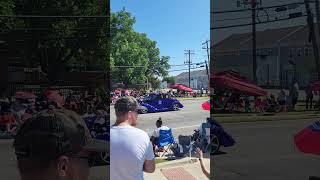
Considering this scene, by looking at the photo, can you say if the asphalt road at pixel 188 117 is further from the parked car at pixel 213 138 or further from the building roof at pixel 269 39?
the building roof at pixel 269 39

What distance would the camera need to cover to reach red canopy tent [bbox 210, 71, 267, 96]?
10.8 feet

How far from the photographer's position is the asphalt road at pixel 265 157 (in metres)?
4.55

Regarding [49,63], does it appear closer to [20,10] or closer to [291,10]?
[20,10]

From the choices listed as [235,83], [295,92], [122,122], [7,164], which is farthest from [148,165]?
[7,164]

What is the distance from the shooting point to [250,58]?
3.80 metres

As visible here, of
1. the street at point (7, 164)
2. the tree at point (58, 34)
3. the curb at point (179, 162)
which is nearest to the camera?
the tree at point (58, 34)

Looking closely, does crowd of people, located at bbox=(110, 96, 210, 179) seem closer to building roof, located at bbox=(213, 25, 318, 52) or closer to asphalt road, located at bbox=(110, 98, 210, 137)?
asphalt road, located at bbox=(110, 98, 210, 137)

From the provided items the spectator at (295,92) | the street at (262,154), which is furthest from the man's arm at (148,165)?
the spectator at (295,92)

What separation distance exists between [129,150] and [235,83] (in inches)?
54.1

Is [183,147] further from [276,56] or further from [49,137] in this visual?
[49,137]

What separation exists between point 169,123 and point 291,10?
202 cm

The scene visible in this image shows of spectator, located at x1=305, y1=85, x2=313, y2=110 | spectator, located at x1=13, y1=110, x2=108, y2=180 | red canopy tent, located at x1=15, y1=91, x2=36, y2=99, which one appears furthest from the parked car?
spectator, located at x1=13, y1=110, x2=108, y2=180

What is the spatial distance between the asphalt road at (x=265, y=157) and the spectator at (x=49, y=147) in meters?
3.60

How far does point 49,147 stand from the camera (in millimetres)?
859
